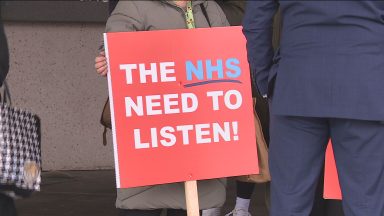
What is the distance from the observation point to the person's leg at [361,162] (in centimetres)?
293

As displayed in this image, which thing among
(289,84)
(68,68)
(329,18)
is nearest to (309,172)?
(289,84)

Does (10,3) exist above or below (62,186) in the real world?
above

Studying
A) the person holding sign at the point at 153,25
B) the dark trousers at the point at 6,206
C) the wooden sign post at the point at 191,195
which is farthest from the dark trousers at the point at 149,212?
the dark trousers at the point at 6,206

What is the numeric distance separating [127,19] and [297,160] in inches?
45.1

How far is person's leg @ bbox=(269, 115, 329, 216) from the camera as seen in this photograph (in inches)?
119

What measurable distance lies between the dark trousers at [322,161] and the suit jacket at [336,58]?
0.08 m

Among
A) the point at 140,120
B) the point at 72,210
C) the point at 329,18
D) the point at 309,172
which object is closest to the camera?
the point at 329,18

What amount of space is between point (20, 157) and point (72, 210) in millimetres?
3256

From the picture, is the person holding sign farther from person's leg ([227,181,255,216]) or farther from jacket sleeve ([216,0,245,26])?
person's leg ([227,181,255,216])

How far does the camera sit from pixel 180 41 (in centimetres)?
360

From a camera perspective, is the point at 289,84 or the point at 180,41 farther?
the point at 180,41

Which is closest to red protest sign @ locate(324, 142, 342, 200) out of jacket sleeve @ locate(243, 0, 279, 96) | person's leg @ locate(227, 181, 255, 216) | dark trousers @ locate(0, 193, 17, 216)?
jacket sleeve @ locate(243, 0, 279, 96)

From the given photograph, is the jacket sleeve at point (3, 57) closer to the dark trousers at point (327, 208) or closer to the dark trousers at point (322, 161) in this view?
the dark trousers at point (322, 161)

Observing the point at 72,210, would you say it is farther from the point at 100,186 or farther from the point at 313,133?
the point at 313,133
